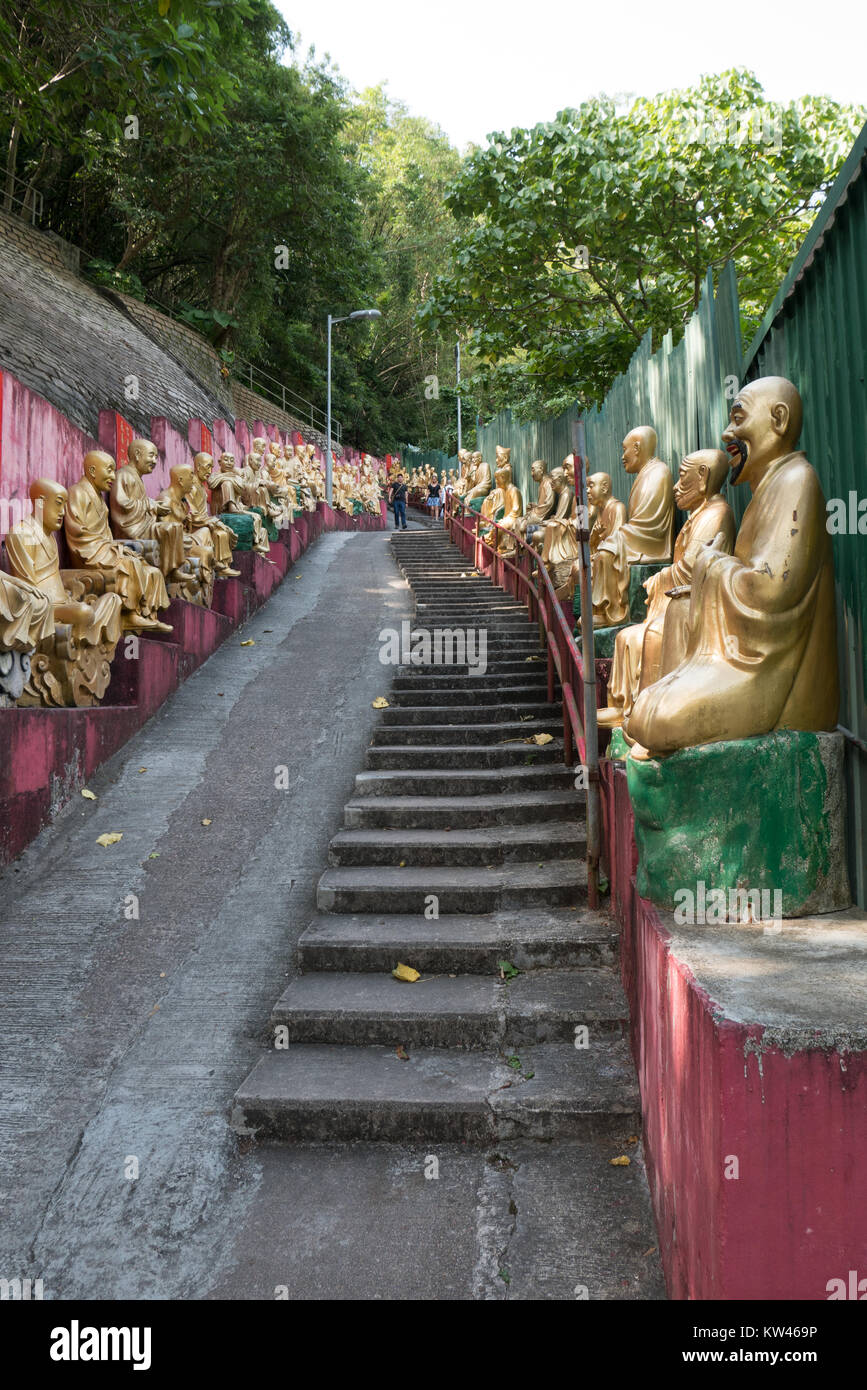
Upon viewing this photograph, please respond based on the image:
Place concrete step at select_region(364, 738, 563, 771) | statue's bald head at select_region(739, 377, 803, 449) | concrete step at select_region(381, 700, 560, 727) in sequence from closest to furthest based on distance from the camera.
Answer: statue's bald head at select_region(739, 377, 803, 449) < concrete step at select_region(364, 738, 563, 771) < concrete step at select_region(381, 700, 560, 727)

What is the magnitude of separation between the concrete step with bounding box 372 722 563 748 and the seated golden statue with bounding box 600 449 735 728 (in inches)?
76.7

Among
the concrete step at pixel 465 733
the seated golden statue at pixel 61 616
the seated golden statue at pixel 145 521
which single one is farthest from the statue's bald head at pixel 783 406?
the seated golden statue at pixel 145 521

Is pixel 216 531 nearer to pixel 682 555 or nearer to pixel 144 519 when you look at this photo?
pixel 144 519

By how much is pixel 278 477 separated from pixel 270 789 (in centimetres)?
1279

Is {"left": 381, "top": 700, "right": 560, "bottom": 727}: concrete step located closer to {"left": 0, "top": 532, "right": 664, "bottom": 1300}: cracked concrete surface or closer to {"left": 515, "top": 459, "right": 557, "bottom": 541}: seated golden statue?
{"left": 0, "top": 532, "right": 664, "bottom": 1300}: cracked concrete surface

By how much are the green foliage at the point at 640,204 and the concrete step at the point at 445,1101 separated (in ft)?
31.8

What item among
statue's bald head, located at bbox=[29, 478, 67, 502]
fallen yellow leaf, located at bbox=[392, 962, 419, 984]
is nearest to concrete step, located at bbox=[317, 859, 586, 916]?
fallen yellow leaf, located at bbox=[392, 962, 419, 984]

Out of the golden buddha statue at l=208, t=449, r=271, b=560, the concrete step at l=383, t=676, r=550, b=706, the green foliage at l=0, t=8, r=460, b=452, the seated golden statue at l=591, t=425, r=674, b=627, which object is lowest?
the concrete step at l=383, t=676, r=550, b=706

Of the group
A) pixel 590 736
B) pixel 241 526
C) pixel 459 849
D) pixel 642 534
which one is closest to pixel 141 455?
pixel 241 526

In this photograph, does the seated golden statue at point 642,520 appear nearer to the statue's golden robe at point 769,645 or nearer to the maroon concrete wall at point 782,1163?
the statue's golden robe at point 769,645

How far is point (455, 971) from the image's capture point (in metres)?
4.76

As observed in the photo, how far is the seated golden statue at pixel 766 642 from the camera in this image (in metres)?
3.15

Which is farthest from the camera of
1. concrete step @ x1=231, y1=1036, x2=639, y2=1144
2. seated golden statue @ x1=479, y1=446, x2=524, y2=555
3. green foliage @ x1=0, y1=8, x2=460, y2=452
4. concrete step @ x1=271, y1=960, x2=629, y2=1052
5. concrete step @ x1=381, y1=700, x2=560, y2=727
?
seated golden statue @ x1=479, y1=446, x2=524, y2=555

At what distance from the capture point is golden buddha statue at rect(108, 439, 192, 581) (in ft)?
30.2
